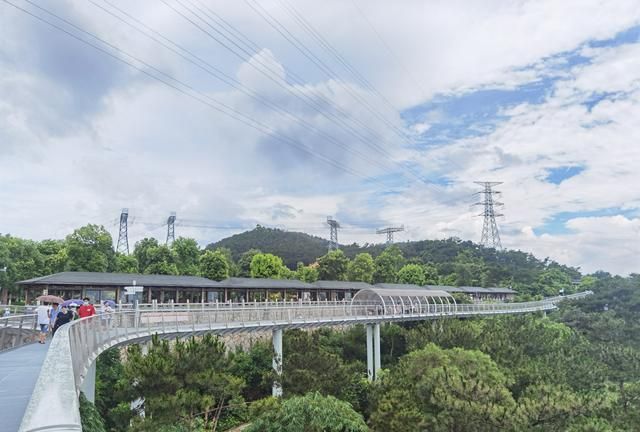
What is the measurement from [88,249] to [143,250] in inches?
561

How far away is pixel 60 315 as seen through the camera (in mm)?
13391

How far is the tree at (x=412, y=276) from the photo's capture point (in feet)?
247

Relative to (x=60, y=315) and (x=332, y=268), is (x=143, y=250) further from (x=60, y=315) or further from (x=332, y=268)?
(x=60, y=315)

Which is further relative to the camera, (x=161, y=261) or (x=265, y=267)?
(x=265, y=267)

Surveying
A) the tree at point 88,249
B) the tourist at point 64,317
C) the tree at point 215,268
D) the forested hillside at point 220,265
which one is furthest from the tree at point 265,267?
the tourist at point 64,317

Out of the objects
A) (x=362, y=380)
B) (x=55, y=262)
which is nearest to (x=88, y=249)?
(x=55, y=262)

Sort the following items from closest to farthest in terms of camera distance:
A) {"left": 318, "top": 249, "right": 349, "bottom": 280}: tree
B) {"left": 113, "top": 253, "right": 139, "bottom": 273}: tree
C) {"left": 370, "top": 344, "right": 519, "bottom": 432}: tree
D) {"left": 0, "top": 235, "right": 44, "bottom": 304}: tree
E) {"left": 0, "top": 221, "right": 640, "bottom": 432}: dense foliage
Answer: {"left": 0, "top": 221, "right": 640, "bottom": 432}: dense foliage
{"left": 370, "top": 344, "right": 519, "bottom": 432}: tree
{"left": 0, "top": 235, "right": 44, "bottom": 304}: tree
{"left": 113, "top": 253, "right": 139, "bottom": 273}: tree
{"left": 318, "top": 249, "right": 349, "bottom": 280}: tree

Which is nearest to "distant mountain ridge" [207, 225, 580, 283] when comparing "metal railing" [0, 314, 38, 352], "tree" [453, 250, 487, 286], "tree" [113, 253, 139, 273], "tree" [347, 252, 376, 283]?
"tree" [453, 250, 487, 286]

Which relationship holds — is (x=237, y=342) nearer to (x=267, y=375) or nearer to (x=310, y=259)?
(x=267, y=375)

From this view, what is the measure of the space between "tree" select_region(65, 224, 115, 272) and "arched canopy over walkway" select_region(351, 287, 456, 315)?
82.5 feet

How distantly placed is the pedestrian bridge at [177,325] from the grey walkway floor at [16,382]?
0.40 ft

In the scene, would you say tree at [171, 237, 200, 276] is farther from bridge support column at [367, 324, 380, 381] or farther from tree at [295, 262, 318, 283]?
bridge support column at [367, 324, 380, 381]

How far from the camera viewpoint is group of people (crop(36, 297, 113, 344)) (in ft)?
43.8

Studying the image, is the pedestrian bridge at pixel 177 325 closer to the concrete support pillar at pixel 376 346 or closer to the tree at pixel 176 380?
the concrete support pillar at pixel 376 346
